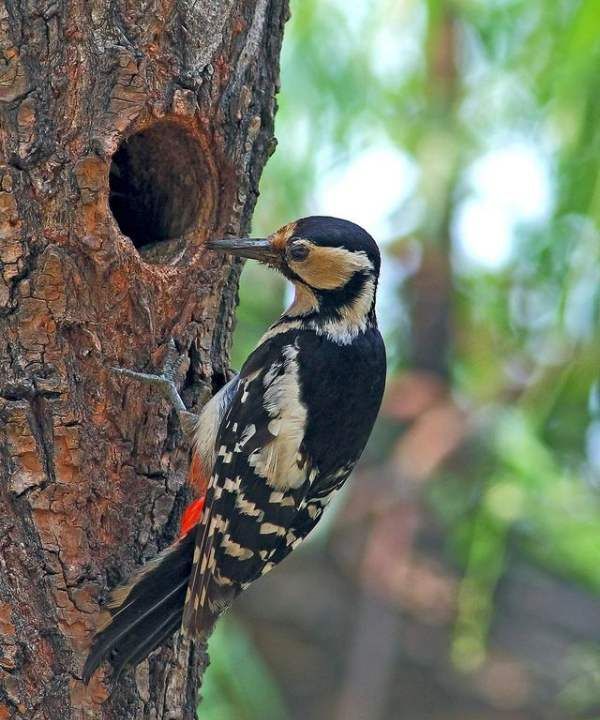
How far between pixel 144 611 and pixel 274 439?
66cm

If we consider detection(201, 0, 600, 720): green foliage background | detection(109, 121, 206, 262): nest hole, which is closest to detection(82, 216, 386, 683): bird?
detection(109, 121, 206, 262): nest hole

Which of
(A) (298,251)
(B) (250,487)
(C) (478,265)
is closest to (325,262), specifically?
(A) (298,251)

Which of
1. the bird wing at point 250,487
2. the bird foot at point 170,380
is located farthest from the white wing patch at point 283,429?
the bird foot at point 170,380

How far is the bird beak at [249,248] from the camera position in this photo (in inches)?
118

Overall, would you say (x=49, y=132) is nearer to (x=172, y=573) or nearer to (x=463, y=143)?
(x=172, y=573)

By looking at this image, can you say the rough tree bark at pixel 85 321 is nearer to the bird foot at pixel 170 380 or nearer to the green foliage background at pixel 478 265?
the bird foot at pixel 170 380

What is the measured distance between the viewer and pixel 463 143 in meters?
5.42

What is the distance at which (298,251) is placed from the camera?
3.39m

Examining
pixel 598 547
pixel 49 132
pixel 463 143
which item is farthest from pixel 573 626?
pixel 49 132

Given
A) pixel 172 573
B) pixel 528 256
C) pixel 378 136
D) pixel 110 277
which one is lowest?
pixel 172 573

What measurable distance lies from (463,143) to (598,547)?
2180 mm

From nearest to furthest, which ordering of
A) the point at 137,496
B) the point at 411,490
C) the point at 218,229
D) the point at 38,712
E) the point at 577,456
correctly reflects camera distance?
the point at 38,712 → the point at 137,496 → the point at 218,229 → the point at 577,456 → the point at 411,490

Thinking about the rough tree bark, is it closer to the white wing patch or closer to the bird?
the bird

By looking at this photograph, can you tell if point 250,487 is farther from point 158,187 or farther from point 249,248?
point 158,187
